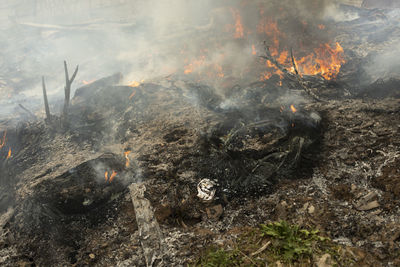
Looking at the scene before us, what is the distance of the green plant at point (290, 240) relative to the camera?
10.2 ft

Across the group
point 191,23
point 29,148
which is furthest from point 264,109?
point 191,23

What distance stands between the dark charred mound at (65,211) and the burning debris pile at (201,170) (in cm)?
2

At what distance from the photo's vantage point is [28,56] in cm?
1862

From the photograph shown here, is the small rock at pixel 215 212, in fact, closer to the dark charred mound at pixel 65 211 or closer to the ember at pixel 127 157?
the dark charred mound at pixel 65 211

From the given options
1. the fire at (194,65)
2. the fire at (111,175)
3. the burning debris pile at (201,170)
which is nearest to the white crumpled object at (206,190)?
the burning debris pile at (201,170)

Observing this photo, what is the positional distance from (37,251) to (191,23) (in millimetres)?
18207

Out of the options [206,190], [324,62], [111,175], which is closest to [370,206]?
[206,190]

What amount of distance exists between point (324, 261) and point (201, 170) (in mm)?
3042

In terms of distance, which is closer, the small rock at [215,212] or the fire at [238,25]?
the small rock at [215,212]

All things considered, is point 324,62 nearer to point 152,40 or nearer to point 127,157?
point 127,157

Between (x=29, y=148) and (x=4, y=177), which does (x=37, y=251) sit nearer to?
(x=4, y=177)

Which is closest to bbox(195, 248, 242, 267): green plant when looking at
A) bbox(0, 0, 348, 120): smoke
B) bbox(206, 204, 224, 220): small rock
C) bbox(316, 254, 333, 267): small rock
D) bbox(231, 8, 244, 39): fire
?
bbox(206, 204, 224, 220): small rock

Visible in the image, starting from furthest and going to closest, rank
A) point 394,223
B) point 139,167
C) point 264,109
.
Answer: point 264,109, point 139,167, point 394,223

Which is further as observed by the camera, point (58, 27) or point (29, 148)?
point (58, 27)
